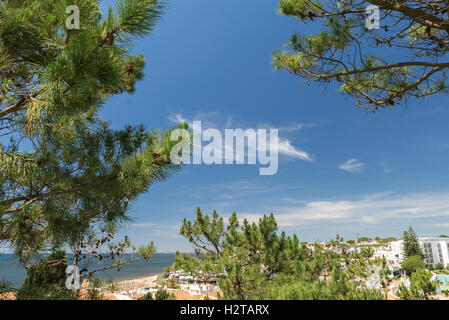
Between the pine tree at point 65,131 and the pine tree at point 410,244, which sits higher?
the pine tree at point 65,131

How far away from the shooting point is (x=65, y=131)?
167 cm

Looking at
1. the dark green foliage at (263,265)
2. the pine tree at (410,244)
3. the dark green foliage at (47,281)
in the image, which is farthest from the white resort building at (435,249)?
the dark green foliage at (47,281)

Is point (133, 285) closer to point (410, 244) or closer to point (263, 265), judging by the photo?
point (263, 265)

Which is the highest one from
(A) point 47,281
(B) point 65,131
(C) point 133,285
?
(B) point 65,131

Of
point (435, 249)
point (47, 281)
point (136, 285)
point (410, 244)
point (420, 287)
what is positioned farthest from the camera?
point (435, 249)

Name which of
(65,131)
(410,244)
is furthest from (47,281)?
(410,244)

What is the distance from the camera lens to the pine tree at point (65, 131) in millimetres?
1312

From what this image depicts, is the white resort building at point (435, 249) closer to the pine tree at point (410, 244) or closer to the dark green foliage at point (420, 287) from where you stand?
the pine tree at point (410, 244)

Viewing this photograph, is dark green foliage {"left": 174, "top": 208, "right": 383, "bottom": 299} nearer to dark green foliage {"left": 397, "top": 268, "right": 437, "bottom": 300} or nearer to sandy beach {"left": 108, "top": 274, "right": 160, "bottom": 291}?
A: dark green foliage {"left": 397, "top": 268, "right": 437, "bottom": 300}

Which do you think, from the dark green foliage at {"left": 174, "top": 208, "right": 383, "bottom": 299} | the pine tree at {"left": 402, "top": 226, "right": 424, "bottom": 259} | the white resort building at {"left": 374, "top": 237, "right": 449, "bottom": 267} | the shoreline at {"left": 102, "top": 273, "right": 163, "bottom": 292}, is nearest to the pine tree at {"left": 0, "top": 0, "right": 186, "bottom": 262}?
the shoreline at {"left": 102, "top": 273, "right": 163, "bottom": 292}

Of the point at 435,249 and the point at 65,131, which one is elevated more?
the point at 65,131

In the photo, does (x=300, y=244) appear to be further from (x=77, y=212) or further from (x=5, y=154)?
(x=5, y=154)

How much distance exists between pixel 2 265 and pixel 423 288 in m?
3.55
